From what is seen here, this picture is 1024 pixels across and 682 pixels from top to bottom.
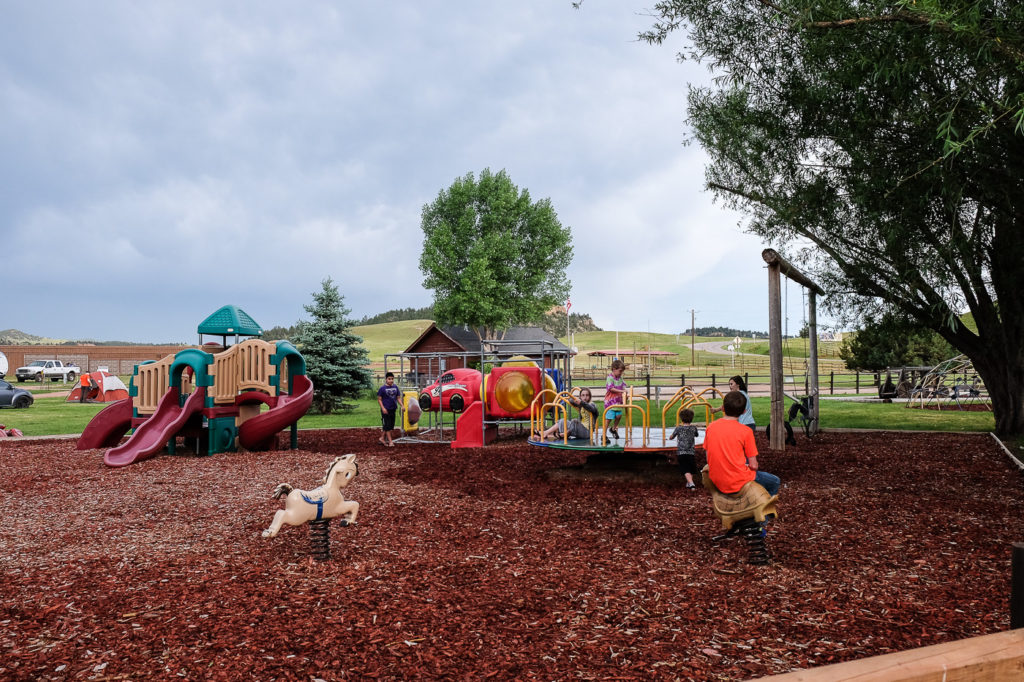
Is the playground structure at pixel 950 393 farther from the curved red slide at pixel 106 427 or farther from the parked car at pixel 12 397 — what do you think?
the parked car at pixel 12 397

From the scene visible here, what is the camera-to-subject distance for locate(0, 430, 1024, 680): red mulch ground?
12.2 ft

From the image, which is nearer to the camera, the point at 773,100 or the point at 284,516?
the point at 284,516

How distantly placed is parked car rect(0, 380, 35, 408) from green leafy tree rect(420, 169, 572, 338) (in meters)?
23.2

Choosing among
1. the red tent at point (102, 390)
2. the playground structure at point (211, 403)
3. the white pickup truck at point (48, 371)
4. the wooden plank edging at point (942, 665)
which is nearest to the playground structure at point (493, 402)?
the playground structure at point (211, 403)

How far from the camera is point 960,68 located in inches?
306

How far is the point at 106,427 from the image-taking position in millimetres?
13195

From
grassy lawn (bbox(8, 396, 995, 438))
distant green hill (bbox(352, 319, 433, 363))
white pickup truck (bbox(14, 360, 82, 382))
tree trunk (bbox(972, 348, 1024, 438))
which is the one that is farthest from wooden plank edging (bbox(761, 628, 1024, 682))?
distant green hill (bbox(352, 319, 433, 363))

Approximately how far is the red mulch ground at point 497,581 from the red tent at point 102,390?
21979 millimetres

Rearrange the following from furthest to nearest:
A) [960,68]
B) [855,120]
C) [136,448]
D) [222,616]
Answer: [136,448] < [855,120] < [960,68] < [222,616]

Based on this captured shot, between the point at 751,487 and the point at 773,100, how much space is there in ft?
28.2

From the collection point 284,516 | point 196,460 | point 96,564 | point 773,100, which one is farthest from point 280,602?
point 773,100

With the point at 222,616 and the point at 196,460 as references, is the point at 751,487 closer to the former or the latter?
the point at 222,616

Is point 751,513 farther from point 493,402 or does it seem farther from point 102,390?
point 102,390

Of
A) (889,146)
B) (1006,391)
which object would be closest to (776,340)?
(889,146)
